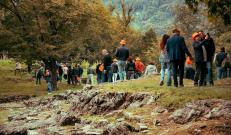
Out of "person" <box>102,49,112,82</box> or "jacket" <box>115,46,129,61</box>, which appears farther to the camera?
"person" <box>102,49,112,82</box>

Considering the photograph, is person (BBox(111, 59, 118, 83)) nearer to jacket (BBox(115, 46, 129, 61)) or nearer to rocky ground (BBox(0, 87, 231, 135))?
jacket (BBox(115, 46, 129, 61))

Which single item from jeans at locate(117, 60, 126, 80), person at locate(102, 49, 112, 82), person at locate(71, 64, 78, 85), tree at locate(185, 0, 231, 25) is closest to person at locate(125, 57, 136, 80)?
person at locate(102, 49, 112, 82)

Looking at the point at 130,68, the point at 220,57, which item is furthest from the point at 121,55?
the point at 130,68

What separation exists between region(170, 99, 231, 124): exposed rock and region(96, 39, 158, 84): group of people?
42.7ft

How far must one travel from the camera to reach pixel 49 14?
137ft

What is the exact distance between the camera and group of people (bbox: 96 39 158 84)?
26.9m

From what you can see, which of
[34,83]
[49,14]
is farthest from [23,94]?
[34,83]

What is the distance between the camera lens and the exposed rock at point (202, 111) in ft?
42.2

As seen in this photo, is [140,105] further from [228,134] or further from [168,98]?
[228,134]

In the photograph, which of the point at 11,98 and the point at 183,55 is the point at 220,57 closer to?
the point at 183,55

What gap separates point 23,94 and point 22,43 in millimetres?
4367

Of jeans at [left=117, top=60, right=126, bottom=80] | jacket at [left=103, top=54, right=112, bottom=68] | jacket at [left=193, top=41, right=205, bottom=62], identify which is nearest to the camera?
jacket at [left=193, top=41, right=205, bottom=62]

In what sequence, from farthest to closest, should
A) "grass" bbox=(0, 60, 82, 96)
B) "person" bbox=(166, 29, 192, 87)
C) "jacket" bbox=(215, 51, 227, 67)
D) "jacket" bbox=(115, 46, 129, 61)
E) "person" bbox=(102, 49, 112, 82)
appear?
"grass" bbox=(0, 60, 82, 96), "person" bbox=(102, 49, 112, 82), "jacket" bbox=(215, 51, 227, 67), "jacket" bbox=(115, 46, 129, 61), "person" bbox=(166, 29, 192, 87)

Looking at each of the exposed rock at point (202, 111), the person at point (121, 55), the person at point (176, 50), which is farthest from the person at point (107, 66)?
the exposed rock at point (202, 111)
